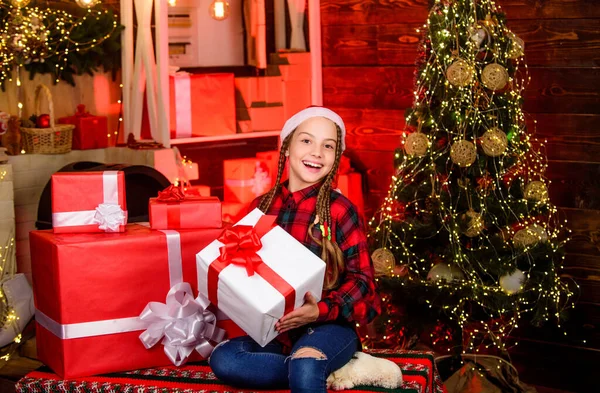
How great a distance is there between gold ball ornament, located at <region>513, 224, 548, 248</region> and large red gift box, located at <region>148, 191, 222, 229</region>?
3.82 feet

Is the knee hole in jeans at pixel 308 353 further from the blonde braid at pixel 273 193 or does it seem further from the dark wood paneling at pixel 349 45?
the dark wood paneling at pixel 349 45

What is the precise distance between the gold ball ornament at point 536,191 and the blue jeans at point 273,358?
3.54ft

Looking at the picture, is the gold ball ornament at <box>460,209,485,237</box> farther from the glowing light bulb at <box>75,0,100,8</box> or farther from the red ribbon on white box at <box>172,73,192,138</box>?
the glowing light bulb at <box>75,0,100,8</box>

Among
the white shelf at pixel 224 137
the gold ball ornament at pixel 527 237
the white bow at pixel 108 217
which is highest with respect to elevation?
the white shelf at pixel 224 137

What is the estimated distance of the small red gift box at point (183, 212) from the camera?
8.65 feet

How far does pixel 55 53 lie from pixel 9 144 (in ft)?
1.42

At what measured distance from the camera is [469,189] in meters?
3.27

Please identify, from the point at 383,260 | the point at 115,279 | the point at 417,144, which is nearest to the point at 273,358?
the point at 115,279

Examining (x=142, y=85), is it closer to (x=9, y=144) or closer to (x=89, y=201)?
(x=9, y=144)

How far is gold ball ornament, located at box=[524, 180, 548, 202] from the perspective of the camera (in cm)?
325

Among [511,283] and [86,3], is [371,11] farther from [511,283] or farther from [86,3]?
[511,283]

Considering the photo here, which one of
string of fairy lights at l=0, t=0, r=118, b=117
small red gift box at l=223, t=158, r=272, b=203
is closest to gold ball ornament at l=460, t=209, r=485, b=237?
small red gift box at l=223, t=158, r=272, b=203

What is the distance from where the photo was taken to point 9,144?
3.79m

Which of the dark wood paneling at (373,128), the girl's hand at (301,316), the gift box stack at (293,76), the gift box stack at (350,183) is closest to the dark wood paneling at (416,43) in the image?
the gift box stack at (293,76)
